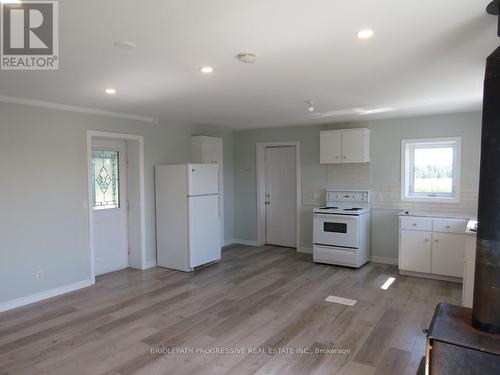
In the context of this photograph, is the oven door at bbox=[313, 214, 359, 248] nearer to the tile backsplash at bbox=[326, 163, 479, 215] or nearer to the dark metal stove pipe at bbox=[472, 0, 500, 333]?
the tile backsplash at bbox=[326, 163, 479, 215]

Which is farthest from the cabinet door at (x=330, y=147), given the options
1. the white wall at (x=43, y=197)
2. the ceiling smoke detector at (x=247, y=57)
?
the ceiling smoke detector at (x=247, y=57)

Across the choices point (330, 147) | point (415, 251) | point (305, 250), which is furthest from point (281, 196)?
point (415, 251)

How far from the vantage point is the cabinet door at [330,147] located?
5.72 meters

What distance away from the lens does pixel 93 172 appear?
503cm

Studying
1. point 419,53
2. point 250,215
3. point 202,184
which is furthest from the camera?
point 250,215

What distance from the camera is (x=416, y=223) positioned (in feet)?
16.0

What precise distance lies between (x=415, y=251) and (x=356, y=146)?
1.79 m

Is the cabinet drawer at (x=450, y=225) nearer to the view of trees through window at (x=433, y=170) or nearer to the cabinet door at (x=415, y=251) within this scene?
the cabinet door at (x=415, y=251)

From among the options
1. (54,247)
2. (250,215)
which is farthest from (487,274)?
(250,215)

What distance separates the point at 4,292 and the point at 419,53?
15.1 ft

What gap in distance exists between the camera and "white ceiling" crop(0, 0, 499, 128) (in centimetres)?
182

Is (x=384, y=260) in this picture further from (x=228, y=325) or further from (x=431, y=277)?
(x=228, y=325)

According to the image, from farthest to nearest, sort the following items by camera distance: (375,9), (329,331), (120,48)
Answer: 1. (329,331)
2. (120,48)
3. (375,9)

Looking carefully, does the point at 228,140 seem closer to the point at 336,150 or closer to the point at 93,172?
the point at 336,150
